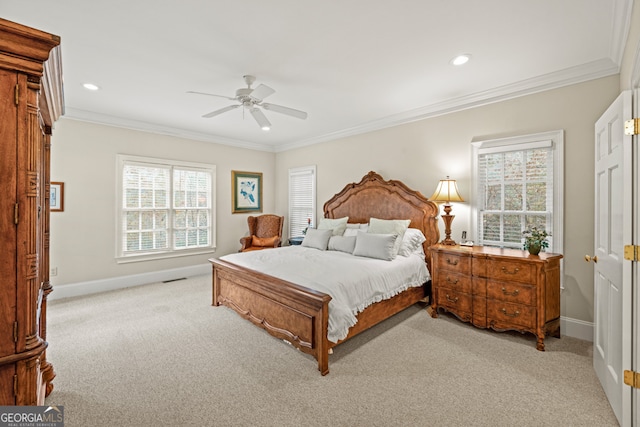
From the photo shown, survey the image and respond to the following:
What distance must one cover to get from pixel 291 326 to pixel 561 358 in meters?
2.46

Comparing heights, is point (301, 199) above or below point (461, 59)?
below

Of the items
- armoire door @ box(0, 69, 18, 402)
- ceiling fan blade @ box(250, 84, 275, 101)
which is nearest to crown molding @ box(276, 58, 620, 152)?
ceiling fan blade @ box(250, 84, 275, 101)

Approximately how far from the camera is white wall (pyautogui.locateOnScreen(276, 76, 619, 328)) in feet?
9.75

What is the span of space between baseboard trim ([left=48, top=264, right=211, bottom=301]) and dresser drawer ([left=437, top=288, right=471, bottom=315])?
438cm

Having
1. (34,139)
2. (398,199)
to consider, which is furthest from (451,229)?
(34,139)

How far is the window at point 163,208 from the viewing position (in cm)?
482

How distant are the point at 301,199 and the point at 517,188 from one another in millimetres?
3951

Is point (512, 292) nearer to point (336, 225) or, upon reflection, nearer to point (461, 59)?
point (461, 59)

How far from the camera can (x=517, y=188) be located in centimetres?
346

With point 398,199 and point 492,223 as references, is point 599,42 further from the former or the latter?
point 398,199

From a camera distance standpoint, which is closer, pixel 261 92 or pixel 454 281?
pixel 261 92

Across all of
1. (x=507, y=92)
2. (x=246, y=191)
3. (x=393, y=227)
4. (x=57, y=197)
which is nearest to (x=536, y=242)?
(x=393, y=227)

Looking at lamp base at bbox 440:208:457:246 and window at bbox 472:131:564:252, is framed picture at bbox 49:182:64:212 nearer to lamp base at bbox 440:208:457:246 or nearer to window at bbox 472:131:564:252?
lamp base at bbox 440:208:457:246

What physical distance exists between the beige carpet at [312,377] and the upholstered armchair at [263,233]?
227 cm
